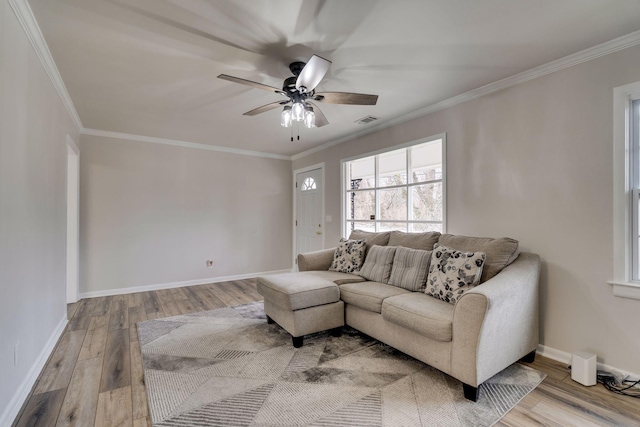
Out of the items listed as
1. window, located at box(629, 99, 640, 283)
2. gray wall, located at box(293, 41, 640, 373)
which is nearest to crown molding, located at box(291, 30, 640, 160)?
gray wall, located at box(293, 41, 640, 373)

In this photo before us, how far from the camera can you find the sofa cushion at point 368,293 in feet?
8.33

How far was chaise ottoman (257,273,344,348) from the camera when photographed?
8.57 feet

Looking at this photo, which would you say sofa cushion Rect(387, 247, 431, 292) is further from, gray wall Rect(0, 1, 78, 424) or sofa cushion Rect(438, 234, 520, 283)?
gray wall Rect(0, 1, 78, 424)

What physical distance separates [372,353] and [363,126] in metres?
2.86

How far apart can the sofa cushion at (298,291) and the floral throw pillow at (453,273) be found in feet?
2.90

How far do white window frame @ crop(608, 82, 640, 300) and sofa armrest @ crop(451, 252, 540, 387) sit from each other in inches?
21.1

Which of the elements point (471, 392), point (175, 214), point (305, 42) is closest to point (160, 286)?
point (175, 214)

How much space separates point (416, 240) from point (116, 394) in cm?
277

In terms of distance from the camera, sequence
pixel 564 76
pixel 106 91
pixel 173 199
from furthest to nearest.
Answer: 1. pixel 173 199
2. pixel 106 91
3. pixel 564 76

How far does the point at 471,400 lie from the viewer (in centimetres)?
187

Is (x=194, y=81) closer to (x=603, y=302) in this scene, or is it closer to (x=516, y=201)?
(x=516, y=201)

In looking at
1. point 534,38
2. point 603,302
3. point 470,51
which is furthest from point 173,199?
point 603,302

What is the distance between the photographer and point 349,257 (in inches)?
134

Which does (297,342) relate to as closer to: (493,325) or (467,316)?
(467,316)
